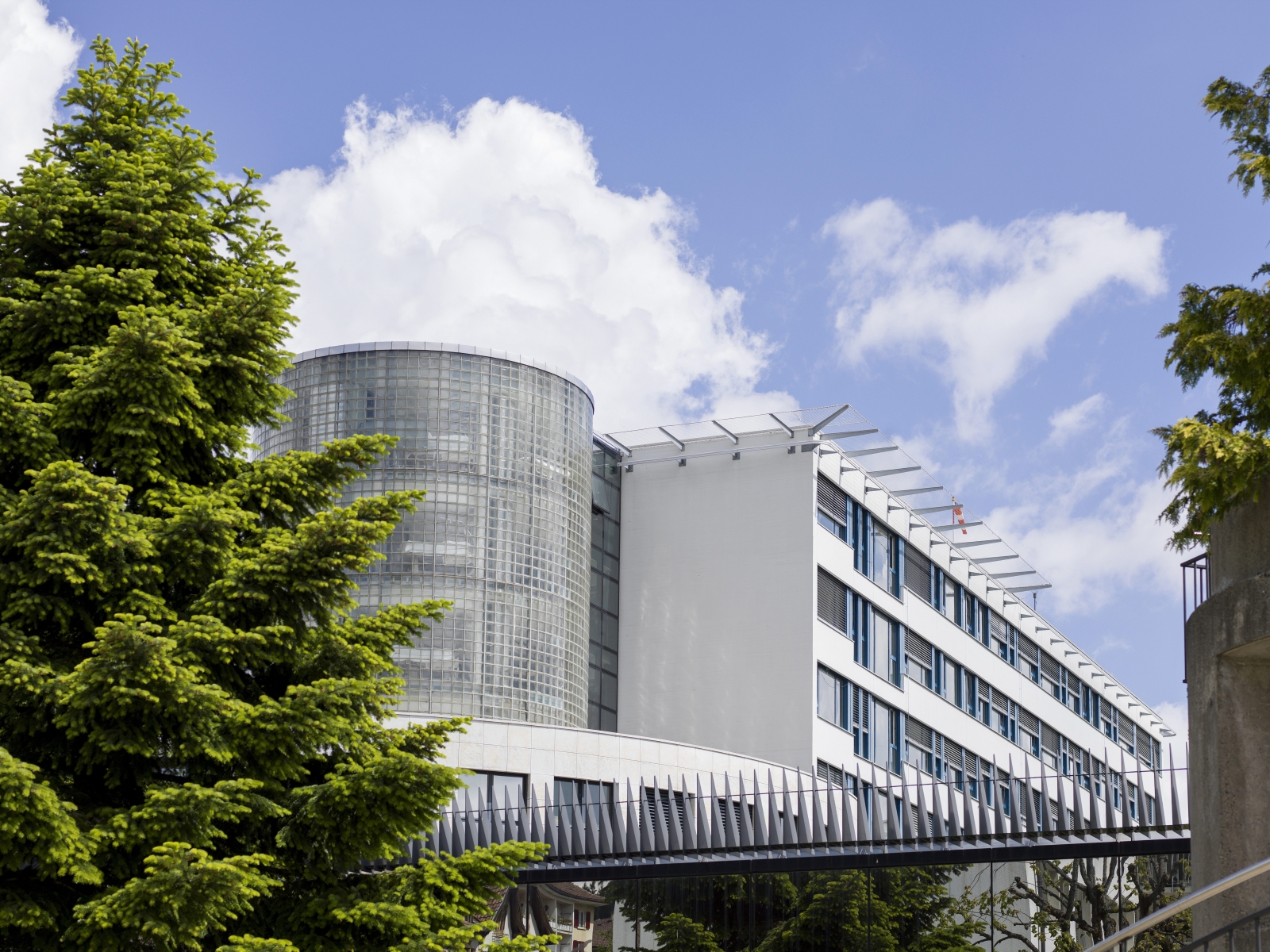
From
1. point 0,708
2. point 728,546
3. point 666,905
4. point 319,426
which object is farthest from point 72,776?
point 728,546

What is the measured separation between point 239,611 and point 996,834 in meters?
9.30

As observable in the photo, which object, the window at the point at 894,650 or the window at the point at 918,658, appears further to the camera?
the window at the point at 918,658

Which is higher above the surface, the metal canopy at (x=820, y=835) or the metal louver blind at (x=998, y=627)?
the metal louver blind at (x=998, y=627)

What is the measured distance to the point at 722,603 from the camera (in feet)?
137

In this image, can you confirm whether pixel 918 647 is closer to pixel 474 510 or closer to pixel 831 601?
pixel 831 601

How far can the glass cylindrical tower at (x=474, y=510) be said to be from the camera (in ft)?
120

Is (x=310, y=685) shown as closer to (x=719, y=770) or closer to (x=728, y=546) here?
(x=719, y=770)

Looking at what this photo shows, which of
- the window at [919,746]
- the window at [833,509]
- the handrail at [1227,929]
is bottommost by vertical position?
the handrail at [1227,929]

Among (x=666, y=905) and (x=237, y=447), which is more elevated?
(x=237, y=447)

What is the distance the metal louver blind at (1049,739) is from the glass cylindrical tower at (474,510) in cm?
2418

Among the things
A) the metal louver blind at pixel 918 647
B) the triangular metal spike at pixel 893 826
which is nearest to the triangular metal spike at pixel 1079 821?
the triangular metal spike at pixel 893 826

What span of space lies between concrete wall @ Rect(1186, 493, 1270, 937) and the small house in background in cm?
857

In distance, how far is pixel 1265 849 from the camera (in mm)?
12602

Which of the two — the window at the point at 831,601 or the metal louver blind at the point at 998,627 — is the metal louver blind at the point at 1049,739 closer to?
the metal louver blind at the point at 998,627
